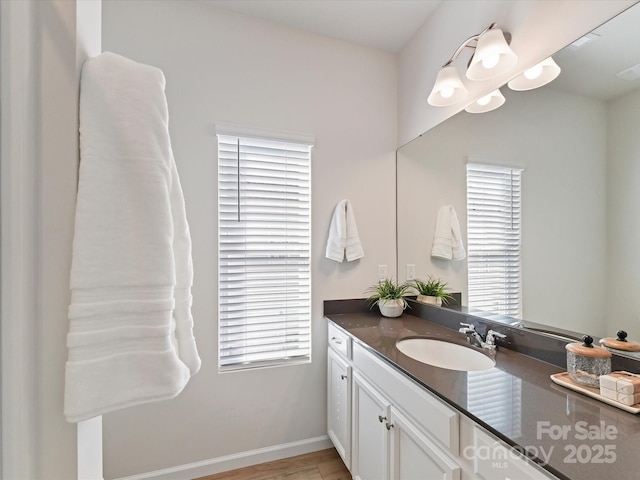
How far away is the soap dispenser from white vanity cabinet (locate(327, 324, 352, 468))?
969mm

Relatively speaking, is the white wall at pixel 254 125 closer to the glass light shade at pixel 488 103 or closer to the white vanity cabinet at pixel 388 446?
the white vanity cabinet at pixel 388 446

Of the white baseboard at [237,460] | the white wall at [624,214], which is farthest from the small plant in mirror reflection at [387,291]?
the white wall at [624,214]

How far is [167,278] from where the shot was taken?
0.53 meters

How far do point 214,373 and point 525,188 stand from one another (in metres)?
1.90

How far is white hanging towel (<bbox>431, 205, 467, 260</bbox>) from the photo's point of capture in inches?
70.7

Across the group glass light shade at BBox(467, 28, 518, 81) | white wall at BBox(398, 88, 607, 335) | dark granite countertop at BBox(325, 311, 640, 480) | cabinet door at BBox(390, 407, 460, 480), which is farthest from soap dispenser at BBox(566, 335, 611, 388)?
glass light shade at BBox(467, 28, 518, 81)

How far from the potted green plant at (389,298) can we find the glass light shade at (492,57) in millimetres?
1285

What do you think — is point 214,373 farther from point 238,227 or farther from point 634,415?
point 634,415

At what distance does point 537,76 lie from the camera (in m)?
1.28

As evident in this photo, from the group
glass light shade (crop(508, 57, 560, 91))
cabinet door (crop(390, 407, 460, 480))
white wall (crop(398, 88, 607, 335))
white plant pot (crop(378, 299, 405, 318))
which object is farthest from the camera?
white plant pot (crop(378, 299, 405, 318))

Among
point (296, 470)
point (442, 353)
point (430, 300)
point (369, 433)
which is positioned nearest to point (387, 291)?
point (430, 300)

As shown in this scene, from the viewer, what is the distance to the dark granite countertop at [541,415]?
651 mm

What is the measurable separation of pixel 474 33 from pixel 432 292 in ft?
4.81

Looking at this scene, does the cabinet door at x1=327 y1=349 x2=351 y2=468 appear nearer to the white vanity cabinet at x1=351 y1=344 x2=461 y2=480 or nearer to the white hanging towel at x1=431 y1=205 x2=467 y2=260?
the white vanity cabinet at x1=351 y1=344 x2=461 y2=480
